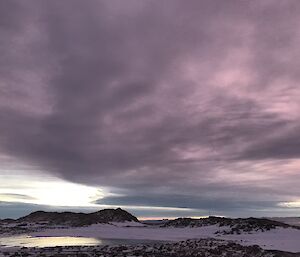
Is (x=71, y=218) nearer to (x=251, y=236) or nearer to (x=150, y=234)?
(x=150, y=234)

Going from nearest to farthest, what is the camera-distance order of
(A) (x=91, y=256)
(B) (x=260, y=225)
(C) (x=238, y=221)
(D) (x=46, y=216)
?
(A) (x=91, y=256) → (B) (x=260, y=225) → (C) (x=238, y=221) → (D) (x=46, y=216)

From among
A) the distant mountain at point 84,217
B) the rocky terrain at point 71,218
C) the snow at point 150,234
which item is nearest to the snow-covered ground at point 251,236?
the snow at point 150,234

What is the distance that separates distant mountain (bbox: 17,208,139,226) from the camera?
12092cm

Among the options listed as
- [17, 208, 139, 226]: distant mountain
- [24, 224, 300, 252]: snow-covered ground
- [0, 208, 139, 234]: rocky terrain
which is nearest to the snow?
[24, 224, 300, 252]: snow-covered ground

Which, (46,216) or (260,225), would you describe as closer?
(260,225)

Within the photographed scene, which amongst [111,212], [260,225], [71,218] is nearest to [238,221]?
[260,225]

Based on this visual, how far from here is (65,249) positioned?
147 ft

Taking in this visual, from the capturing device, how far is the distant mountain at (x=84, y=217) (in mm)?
120919

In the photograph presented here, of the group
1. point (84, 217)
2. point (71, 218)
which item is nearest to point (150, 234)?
point (84, 217)

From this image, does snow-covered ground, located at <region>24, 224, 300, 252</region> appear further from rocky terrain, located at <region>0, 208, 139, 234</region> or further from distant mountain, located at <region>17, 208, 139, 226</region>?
distant mountain, located at <region>17, 208, 139, 226</region>

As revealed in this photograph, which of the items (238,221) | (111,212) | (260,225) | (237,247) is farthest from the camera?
(111,212)

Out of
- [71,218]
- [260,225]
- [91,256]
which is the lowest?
[91,256]

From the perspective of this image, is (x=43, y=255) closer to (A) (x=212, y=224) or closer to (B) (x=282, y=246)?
(B) (x=282, y=246)

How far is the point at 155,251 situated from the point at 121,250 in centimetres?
353
